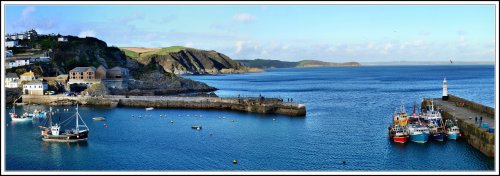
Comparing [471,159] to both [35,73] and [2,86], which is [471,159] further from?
[35,73]

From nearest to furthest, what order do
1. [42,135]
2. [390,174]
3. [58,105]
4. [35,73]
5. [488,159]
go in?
[390,174] → [488,159] → [42,135] → [58,105] → [35,73]

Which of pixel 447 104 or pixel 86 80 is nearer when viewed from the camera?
pixel 447 104

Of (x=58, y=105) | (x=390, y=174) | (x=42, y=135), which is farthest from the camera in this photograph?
(x=58, y=105)

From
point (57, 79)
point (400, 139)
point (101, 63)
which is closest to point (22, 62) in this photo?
point (57, 79)

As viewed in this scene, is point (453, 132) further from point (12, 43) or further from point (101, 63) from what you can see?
point (12, 43)

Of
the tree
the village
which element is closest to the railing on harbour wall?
the tree

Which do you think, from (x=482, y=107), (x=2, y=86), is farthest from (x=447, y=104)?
(x=2, y=86)

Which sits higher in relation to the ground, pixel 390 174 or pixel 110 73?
pixel 110 73
